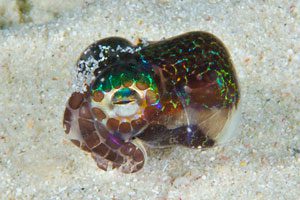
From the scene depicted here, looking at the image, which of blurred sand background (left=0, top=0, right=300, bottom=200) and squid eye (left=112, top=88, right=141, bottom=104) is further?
blurred sand background (left=0, top=0, right=300, bottom=200)

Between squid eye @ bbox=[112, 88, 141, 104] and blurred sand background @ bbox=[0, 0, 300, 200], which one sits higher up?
squid eye @ bbox=[112, 88, 141, 104]

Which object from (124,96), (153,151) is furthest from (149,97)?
(153,151)

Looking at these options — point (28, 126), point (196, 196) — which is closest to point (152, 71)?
point (196, 196)

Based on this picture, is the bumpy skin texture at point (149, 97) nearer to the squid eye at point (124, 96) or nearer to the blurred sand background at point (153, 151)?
the squid eye at point (124, 96)

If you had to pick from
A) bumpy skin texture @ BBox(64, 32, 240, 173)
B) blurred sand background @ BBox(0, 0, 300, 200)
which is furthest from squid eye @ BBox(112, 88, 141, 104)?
blurred sand background @ BBox(0, 0, 300, 200)

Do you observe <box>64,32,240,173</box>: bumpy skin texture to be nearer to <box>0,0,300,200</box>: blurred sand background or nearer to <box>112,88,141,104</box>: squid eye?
Answer: <box>112,88,141,104</box>: squid eye
